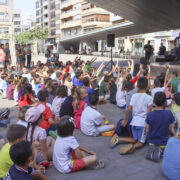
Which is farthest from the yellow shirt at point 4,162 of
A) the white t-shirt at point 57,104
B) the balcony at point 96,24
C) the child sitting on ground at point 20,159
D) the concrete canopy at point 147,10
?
the balcony at point 96,24

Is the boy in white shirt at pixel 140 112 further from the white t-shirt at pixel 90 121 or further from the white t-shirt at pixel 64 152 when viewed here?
the white t-shirt at pixel 64 152

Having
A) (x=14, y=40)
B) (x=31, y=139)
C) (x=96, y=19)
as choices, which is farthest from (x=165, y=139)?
(x=14, y=40)

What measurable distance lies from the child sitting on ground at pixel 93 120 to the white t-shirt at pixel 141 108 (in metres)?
0.71

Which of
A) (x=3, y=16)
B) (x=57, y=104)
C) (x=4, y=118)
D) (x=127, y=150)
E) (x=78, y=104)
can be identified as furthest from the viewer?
(x=3, y=16)

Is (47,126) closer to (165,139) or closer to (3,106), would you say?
(165,139)

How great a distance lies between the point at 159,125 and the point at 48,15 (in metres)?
91.6

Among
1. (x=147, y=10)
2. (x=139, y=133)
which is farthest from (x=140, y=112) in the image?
(x=147, y=10)

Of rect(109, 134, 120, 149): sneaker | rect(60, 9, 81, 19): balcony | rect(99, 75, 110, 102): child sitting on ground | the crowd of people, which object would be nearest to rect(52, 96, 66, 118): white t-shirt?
the crowd of people

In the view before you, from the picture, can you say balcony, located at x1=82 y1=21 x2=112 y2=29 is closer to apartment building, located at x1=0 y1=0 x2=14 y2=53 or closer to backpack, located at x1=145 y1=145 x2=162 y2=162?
apartment building, located at x1=0 y1=0 x2=14 y2=53

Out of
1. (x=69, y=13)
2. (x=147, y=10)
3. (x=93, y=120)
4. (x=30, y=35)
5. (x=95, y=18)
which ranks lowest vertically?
(x=93, y=120)

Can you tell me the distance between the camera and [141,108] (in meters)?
4.20

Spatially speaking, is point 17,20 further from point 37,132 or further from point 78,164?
point 78,164

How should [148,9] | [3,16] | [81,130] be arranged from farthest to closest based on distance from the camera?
[3,16] < [148,9] < [81,130]

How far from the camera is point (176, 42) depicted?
19016mm
